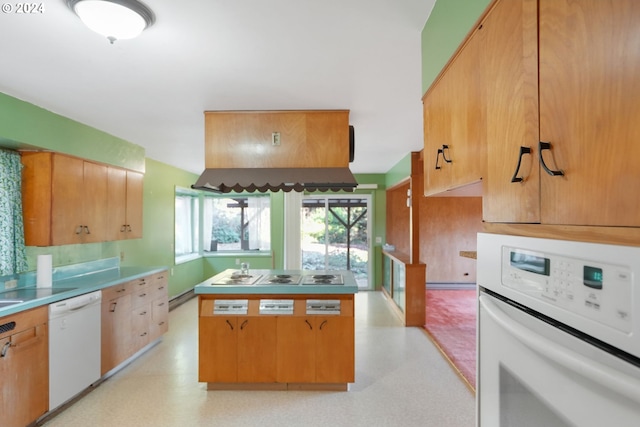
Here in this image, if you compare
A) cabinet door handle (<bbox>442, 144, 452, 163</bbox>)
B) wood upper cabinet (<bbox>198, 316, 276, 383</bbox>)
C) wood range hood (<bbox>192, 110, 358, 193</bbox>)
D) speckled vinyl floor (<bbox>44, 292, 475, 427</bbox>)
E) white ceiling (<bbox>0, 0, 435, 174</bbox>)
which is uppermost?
white ceiling (<bbox>0, 0, 435, 174</bbox>)

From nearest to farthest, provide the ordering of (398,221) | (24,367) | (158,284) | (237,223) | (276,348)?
(24,367), (276,348), (158,284), (398,221), (237,223)

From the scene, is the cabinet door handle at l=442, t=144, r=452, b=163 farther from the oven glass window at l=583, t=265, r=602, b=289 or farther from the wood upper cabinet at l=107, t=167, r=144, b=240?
the wood upper cabinet at l=107, t=167, r=144, b=240

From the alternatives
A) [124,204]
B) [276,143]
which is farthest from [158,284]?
[276,143]

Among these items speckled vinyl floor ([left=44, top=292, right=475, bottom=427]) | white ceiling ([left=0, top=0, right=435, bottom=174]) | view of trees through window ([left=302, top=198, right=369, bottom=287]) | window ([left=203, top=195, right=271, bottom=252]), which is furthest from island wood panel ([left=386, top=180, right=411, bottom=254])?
white ceiling ([left=0, top=0, right=435, bottom=174])

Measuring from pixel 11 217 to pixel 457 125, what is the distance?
11.7 ft

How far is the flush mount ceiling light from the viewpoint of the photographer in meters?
1.48

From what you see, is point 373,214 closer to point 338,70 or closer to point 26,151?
point 338,70

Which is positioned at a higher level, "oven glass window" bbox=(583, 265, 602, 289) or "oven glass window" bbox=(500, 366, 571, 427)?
"oven glass window" bbox=(583, 265, 602, 289)

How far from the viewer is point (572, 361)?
536 mm

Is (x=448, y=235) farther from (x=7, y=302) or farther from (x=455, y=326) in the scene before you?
(x=7, y=302)

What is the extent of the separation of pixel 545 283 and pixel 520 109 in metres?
0.41

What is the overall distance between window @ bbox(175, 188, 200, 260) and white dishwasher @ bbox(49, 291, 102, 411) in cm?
342

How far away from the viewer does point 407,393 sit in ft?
9.77

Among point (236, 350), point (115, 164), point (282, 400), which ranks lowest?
point (282, 400)
